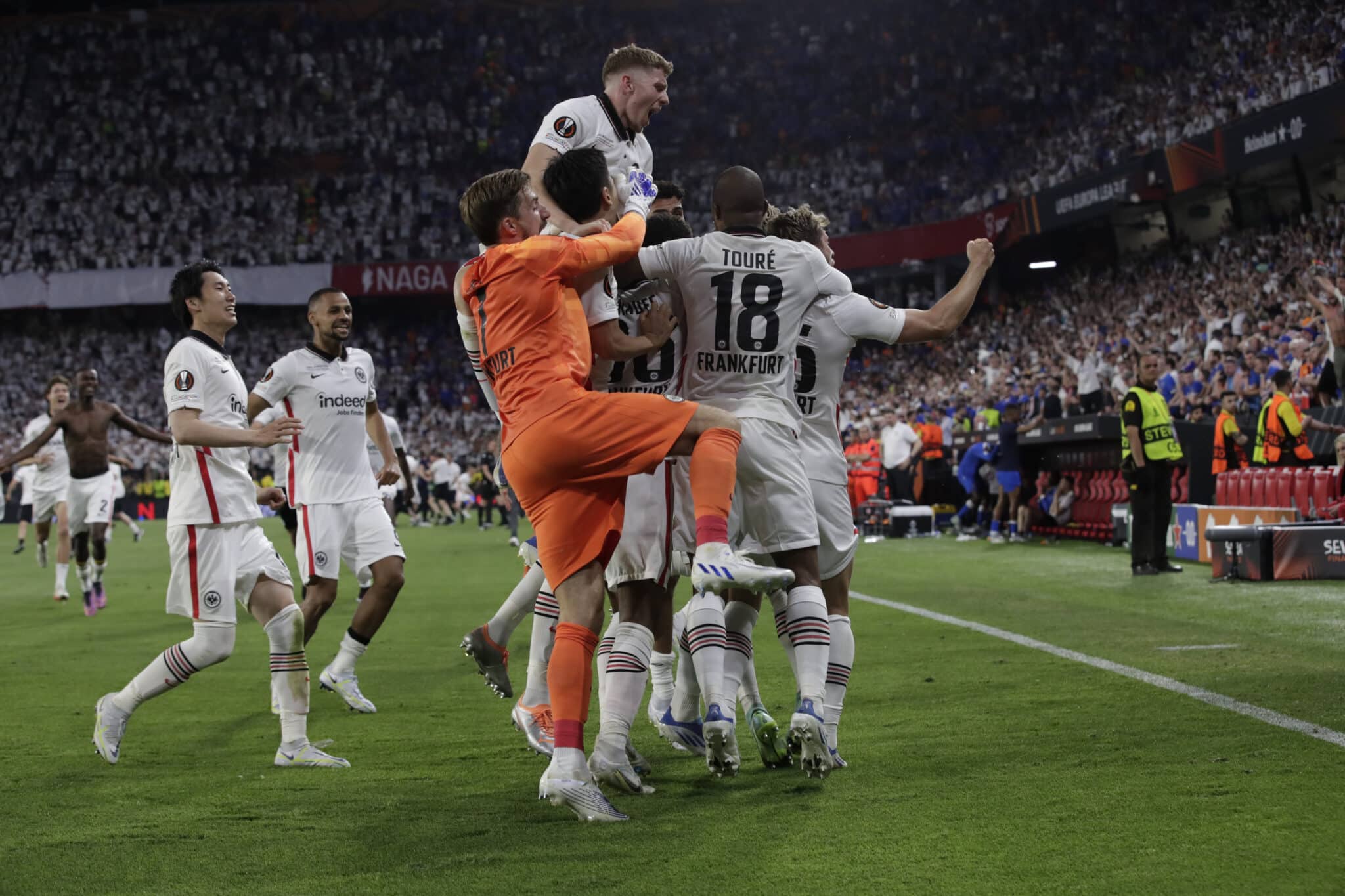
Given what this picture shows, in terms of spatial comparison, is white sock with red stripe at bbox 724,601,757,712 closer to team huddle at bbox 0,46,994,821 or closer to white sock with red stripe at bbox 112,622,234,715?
team huddle at bbox 0,46,994,821

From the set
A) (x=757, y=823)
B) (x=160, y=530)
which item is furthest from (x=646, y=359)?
(x=160, y=530)

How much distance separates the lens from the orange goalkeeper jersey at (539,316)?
4363 millimetres

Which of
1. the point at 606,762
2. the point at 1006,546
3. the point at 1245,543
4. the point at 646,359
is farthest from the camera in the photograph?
the point at 1006,546

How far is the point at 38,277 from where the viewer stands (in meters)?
46.2

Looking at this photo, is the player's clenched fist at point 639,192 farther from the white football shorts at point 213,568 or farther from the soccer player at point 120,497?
the soccer player at point 120,497

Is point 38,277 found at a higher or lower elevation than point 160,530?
higher

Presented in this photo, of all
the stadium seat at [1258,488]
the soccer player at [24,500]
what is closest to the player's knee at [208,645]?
the stadium seat at [1258,488]

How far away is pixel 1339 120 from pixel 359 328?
3445cm

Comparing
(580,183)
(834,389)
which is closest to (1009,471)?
(834,389)

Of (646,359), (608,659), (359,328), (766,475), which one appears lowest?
(608,659)

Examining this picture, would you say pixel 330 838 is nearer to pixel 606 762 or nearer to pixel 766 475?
pixel 606 762

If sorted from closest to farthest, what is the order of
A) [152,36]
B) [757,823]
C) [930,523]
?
[757,823] < [930,523] < [152,36]

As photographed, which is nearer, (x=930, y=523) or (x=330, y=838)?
(x=330, y=838)

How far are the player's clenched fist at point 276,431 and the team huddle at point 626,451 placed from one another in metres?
0.01
